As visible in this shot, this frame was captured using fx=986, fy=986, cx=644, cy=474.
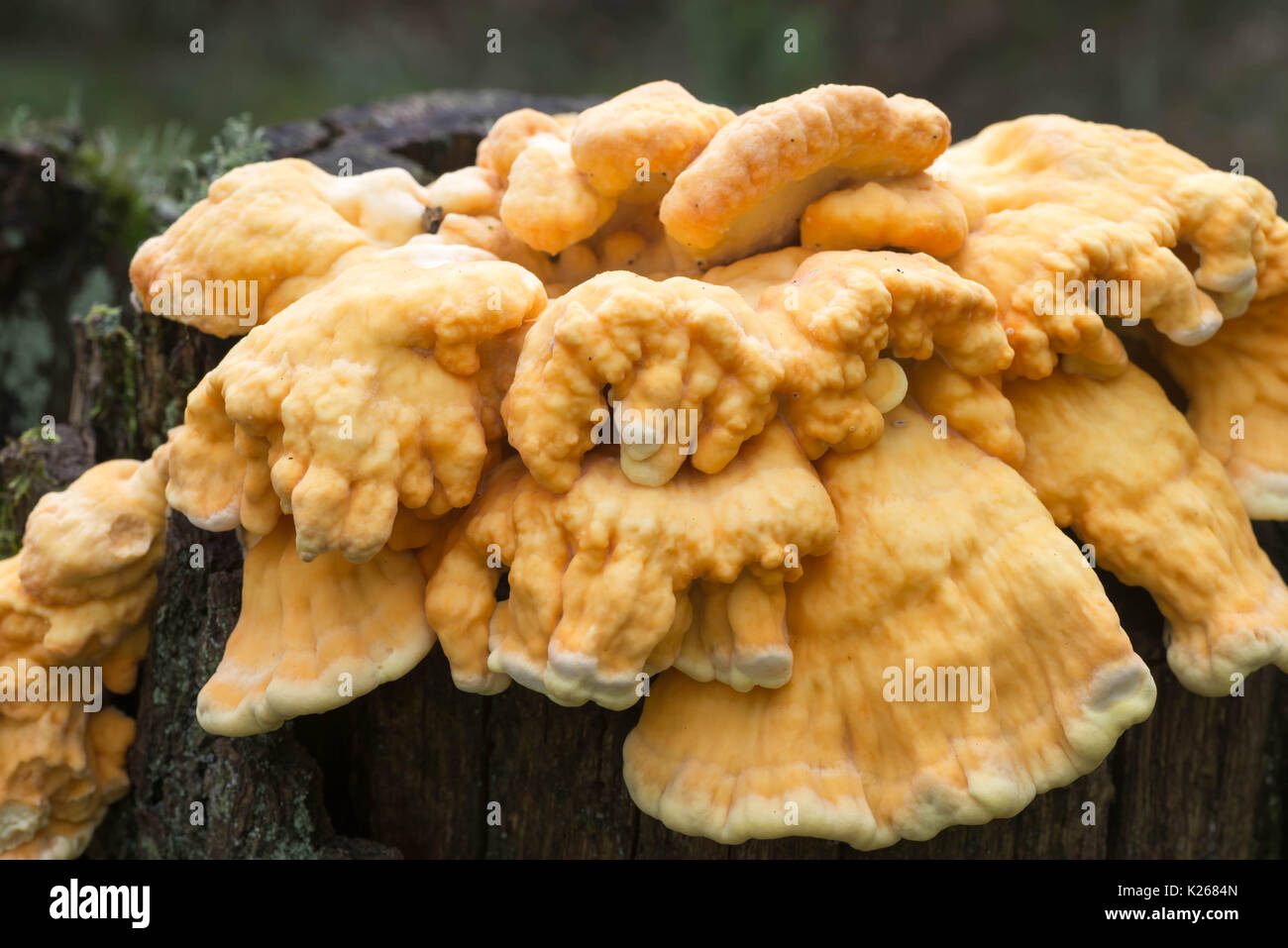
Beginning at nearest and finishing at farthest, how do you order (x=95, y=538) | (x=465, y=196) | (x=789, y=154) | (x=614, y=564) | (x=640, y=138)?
(x=614, y=564) → (x=789, y=154) → (x=640, y=138) → (x=95, y=538) → (x=465, y=196)

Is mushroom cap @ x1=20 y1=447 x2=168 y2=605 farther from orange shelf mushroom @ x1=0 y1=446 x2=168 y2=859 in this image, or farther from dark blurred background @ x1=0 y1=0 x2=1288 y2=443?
dark blurred background @ x1=0 y1=0 x2=1288 y2=443

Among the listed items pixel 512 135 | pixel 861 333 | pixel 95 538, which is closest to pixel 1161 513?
pixel 861 333

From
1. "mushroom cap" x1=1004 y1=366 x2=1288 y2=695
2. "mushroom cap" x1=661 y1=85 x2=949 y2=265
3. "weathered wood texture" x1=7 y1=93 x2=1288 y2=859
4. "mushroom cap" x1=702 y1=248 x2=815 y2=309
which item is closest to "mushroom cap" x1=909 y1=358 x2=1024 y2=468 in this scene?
"mushroom cap" x1=1004 y1=366 x2=1288 y2=695

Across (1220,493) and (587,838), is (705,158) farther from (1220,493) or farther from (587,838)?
(587,838)

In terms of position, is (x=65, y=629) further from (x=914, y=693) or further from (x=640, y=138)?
(x=914, y=693)

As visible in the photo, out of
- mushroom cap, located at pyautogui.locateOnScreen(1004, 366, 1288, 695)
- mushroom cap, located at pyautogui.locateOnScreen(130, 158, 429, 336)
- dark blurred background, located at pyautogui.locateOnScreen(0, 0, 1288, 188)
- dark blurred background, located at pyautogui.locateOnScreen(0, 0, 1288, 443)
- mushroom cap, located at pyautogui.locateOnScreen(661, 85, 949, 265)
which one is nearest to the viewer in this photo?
mushroom cap, located at pyautogui.locateOnScreen(661, 85, 949, 265)
